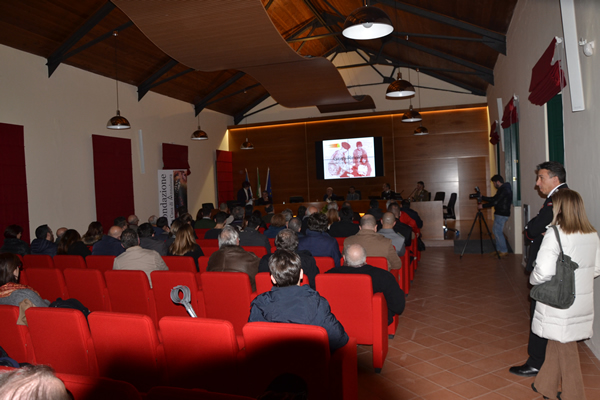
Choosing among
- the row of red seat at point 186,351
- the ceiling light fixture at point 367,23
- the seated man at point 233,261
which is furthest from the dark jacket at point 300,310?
the ceiling light fixture at point 367,23

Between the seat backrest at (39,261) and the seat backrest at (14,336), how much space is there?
2.37m

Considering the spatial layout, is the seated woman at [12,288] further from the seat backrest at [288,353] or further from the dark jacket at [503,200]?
the dark jacket at [503,200]

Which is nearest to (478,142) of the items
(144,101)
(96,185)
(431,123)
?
(431,123)

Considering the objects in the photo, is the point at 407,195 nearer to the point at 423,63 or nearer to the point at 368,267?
the point at 423,63

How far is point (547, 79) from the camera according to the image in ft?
14.8

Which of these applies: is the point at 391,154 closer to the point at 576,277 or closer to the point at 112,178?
the point at 112,178

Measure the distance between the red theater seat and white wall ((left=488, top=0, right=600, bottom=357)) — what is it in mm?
1813

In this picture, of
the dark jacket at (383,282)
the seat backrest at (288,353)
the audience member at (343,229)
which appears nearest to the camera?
the seat backrest at (288,353)

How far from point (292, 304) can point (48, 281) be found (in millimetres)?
2960

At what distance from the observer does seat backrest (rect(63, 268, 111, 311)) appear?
12.7 ft

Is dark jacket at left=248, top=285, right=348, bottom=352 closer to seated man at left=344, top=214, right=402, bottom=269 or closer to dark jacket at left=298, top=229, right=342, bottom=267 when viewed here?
seated man at left=344, top=214, right=402, bottom=269

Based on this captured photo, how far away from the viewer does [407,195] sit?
1477cm

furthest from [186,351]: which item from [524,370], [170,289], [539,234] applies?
[539,234]

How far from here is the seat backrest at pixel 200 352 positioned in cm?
215
